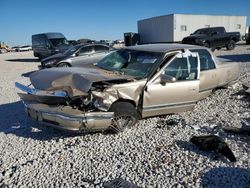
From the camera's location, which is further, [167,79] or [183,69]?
[183,69]

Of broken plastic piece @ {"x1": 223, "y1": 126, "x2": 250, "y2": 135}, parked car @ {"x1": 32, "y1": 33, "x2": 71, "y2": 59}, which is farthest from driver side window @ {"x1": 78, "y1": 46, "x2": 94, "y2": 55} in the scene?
broken plastic piece @ {"x1": 223, "y1": 126, "x2": 250, "y2": 135}

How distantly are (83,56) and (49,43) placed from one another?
690 centimetres

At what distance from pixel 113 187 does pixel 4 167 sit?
1.66 m

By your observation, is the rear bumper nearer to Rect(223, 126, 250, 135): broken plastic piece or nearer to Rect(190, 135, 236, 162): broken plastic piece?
Rect(190, 135, 236, 162): broken plastic piece

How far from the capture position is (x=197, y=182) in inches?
127

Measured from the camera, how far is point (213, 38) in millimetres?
20047

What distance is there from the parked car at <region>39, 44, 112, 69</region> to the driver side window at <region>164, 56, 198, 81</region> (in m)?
6.93

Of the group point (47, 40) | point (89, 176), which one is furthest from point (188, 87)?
point (47, 40)

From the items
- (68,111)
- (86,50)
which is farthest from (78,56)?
(68,111)

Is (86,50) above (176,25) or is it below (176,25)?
below

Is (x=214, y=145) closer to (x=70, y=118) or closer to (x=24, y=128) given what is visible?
(x=70, y=118)

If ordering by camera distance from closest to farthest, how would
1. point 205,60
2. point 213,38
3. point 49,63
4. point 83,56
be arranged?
point 205,60 < point 49,63 < point 83,56 < point 213,38

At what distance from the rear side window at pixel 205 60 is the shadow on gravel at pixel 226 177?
3043 millimetres

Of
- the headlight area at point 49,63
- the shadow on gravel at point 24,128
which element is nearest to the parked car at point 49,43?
the headlight area at point 49,63
